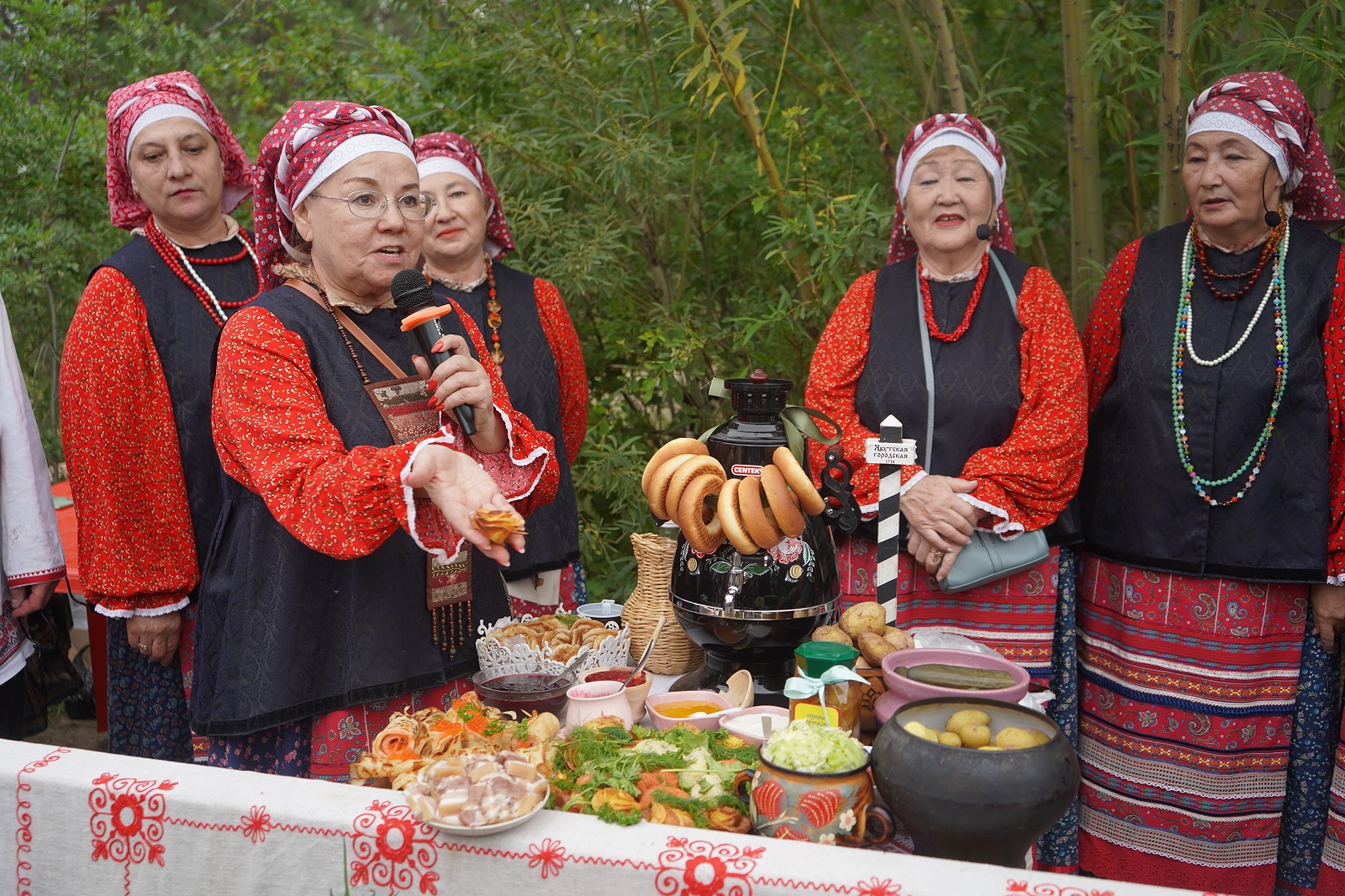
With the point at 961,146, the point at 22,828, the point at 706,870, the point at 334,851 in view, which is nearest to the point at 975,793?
the point at 706,870

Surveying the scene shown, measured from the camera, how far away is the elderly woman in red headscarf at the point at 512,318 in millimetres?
3316

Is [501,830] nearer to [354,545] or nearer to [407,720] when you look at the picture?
[407,720]

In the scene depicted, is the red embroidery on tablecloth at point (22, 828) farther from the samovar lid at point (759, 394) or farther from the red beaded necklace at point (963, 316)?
the red beaded necklace at point (963, 316)

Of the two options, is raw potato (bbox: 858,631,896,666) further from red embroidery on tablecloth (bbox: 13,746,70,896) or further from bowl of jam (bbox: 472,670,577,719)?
red embroidery on tablecloth (bbox: 13,746,70,896)

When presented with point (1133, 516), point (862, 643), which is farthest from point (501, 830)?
point (1133, 516)

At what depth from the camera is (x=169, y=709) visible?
2.91m

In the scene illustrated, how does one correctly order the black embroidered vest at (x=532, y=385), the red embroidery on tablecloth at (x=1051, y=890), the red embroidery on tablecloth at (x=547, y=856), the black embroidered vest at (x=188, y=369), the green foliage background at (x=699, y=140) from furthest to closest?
the green foliage background at (x=699, y=140), the black embroidered vest at (x=532, y=385), the black embroidered vest at (x=188, y=369), the red embroidery on tablecloth at (x=547, y=856), the red embroidery on tablecloth at (x=1051, y=890)

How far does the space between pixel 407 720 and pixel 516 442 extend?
551 mm

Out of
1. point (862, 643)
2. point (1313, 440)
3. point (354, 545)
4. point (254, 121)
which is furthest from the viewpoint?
point (254, 121)

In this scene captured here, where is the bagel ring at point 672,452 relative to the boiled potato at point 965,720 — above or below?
above

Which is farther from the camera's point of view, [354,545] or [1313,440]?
[1313,440]

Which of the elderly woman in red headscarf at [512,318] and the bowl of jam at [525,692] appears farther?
the elderly woman in red headscarf at [512,318]

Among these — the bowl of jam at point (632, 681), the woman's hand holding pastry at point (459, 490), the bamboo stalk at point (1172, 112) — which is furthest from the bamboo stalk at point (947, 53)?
the woman's hand holding pastry at point (459, 490)

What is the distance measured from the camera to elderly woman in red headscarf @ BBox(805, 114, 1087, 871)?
2754 millimetres
